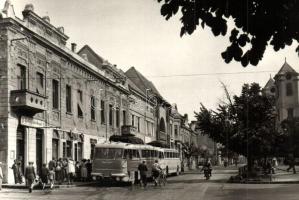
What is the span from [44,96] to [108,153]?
193 inches

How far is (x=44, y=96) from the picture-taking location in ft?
94.0

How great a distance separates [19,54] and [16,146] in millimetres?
5071

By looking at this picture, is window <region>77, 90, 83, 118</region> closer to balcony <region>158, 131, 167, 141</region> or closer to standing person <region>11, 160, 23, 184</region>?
standing person <region>11, 160, 23, 184</region>

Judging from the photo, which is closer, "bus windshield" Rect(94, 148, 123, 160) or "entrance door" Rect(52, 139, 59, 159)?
"bus windshield" Rect(94, 148, 123, 160)

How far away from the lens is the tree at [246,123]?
3359 centimetres

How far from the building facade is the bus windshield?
3195mm

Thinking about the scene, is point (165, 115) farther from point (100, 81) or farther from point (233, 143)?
point (233, 143)

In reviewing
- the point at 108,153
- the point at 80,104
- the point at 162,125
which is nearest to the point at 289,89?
the point at 162,125

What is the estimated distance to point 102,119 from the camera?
1704 inches

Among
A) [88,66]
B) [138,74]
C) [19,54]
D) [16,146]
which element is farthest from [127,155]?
[138,74]

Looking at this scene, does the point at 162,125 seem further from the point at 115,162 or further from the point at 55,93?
the point at 115,162

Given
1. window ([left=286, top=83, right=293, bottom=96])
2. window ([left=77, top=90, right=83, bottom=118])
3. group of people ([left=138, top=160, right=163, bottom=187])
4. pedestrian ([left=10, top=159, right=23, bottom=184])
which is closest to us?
pedestrian ([left=10, top=159, right=23, bottom=184])

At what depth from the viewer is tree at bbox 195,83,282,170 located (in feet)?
110

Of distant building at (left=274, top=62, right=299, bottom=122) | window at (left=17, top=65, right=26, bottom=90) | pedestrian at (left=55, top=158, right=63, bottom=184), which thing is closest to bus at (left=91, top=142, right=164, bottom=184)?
pedestrian at (left=55, top=158, right=63, bottom=184)
